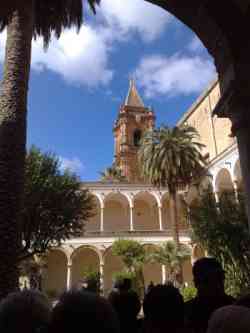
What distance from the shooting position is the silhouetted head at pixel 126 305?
9.34 feet

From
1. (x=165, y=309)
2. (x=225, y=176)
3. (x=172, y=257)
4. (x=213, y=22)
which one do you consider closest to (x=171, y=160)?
(x=225, y=176)

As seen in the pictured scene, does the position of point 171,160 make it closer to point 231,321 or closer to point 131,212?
point 131,212

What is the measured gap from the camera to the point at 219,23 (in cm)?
552

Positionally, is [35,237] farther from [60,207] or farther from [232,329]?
[232,329]

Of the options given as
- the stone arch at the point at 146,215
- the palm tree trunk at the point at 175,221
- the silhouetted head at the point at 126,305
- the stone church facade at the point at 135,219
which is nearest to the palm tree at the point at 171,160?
the palm tree trunk at the point at 175,221

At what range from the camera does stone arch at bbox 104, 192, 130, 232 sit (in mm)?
39406

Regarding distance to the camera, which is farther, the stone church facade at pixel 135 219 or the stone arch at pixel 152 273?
the stone arch at pixel 152 273

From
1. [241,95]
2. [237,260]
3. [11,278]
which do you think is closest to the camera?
[241,95]

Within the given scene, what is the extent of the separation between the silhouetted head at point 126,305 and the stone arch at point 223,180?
95.7ft

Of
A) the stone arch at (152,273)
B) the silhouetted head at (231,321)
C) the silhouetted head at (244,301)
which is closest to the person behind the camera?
the silhouetted head at (231,321)

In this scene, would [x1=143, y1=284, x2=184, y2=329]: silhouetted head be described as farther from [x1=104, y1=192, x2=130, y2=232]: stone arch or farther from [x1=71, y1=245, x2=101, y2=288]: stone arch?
[x1=104, y1=192, x2=130, y2=232]: stone arch

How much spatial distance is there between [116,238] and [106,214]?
613cm

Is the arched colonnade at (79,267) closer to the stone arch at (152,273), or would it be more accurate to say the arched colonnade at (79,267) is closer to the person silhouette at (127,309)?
the stone arch at (152,273)

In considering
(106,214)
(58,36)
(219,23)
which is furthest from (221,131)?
(219,23)
